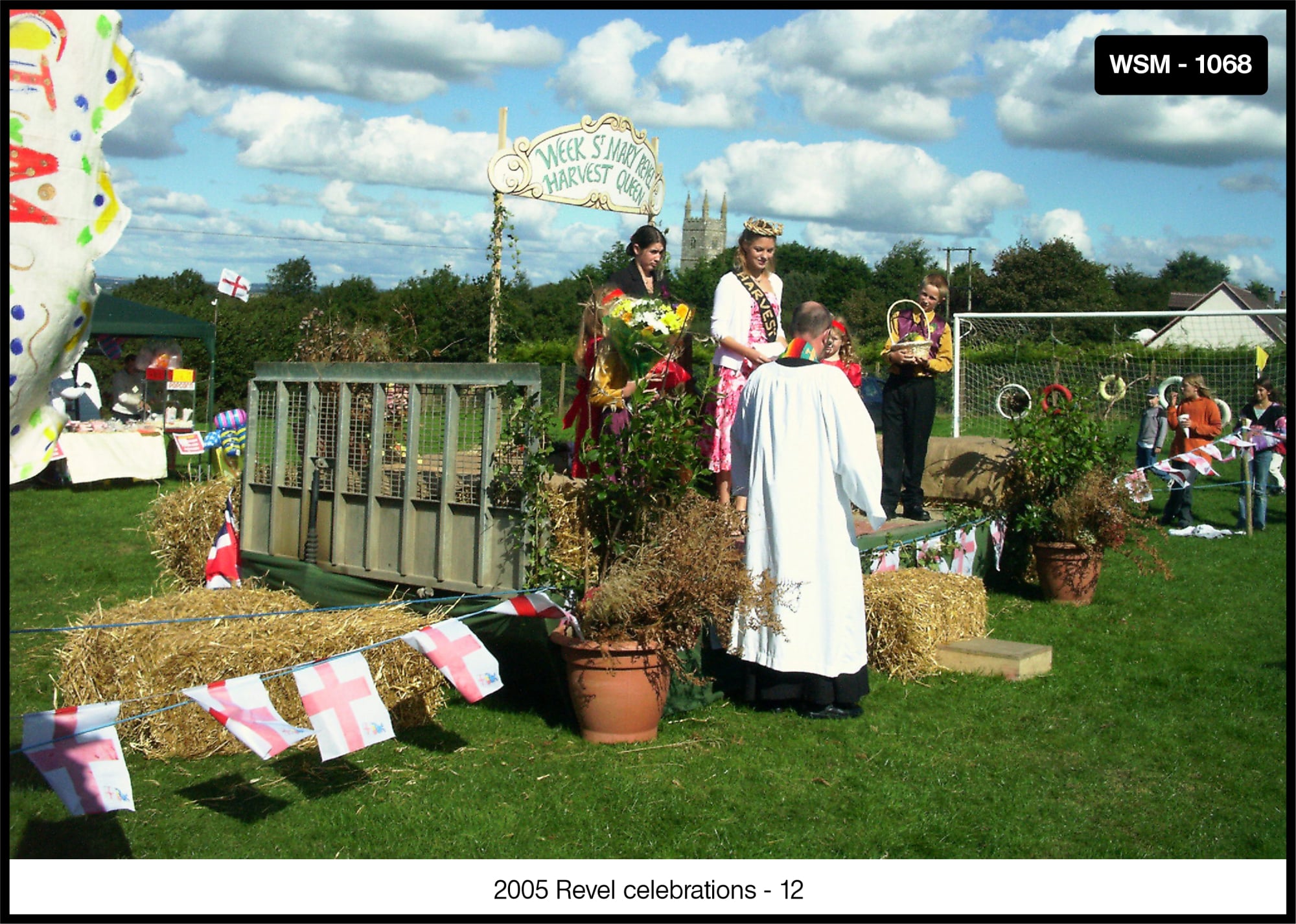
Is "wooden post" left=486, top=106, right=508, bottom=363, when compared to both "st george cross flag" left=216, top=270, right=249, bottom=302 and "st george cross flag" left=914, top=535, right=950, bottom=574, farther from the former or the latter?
"st george cross flag" left=216, top=270, right=249, bottom=302

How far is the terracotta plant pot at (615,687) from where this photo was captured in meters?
5.08

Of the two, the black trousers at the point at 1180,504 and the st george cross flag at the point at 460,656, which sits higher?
the black trousers at the point at 1180,504

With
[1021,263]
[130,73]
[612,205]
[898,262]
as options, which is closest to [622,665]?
[130,73]

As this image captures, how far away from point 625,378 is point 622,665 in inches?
64.6

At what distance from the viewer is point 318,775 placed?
476 cm

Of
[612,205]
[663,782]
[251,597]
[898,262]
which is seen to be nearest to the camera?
[663,782]

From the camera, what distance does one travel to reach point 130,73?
2.36 m

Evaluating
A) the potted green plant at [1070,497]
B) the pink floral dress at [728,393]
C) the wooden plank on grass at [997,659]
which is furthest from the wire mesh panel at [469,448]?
the potted green plant at [1070,497]

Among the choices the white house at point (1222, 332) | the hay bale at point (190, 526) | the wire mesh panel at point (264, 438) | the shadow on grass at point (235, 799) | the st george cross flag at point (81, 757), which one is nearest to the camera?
the st george cross flag at point (81, 757)

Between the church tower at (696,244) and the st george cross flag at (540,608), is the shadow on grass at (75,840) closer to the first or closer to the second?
the st george cross flag at (540,608)

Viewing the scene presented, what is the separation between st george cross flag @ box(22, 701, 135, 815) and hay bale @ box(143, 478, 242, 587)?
4.93 m

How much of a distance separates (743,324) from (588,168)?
2284 mm

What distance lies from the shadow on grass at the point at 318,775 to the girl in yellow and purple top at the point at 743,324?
273 cm

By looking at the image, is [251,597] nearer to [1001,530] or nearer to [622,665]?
[622,665]
